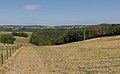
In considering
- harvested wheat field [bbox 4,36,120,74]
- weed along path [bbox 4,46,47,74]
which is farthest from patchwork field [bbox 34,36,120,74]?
weed along path [bbox 4,46,47,74]

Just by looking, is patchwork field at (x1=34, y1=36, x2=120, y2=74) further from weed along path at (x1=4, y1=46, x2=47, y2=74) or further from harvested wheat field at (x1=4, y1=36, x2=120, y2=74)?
weed along path at (x1=4, y1=46, x2=47, y2=74)

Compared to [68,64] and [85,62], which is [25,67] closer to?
[68,64]

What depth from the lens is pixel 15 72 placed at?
2170 cm

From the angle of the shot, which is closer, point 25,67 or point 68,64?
point 25,67

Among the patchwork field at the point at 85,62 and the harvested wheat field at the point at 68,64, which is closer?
the patchwork field at the point at 85,62

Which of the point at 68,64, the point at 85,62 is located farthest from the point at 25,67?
the point at 85,62

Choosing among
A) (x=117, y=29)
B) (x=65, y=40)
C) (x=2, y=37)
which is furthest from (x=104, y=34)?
(x=2, y=37)

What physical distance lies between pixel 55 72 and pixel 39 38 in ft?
517

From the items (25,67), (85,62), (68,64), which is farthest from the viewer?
(85,62)

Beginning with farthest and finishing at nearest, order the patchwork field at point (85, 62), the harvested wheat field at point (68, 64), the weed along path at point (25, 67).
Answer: the weed along path at point (25, 67), the harvested wheat field at point (68, 64), the patchwork field at point (85, 62)

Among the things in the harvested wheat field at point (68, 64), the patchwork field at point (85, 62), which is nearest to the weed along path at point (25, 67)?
the harvested wheat field at point (68, 64)

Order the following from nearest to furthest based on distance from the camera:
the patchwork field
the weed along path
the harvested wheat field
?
the patchwork field < the harvested wheat field < the weed along path

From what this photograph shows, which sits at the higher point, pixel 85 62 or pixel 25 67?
pixel 25 67

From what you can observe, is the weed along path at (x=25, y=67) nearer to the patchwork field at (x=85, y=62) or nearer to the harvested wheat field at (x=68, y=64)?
the harvested wheat field at (x=68, y=64)
